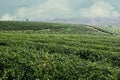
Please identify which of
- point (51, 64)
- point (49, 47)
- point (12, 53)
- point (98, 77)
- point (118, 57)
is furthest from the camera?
point (49, 47)

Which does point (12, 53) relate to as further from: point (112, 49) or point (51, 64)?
point (112, 49)

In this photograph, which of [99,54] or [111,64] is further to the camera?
[99,54]

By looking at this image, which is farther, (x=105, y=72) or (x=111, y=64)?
(x=111, y=64)

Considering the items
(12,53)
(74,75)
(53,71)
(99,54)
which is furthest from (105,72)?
(12,53)

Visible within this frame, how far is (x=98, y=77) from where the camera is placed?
2773 centimetres

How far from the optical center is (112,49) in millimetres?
40781

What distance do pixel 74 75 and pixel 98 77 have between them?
233cm

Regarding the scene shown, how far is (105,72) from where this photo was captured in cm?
2877

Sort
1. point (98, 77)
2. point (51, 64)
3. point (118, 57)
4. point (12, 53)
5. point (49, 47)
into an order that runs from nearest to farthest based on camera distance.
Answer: point (98, 77) < point (51, 64) < point (12, 53) < point (118, 57) < point (49, 47)

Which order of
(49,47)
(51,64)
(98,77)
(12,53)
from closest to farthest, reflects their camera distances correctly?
(98,77) < (51,64) < (12,53) < (49,47)

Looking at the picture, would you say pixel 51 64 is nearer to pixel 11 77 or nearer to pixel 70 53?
pixel 11 77

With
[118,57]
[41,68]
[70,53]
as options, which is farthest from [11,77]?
[118,57]

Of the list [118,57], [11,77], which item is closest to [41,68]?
[11,77]

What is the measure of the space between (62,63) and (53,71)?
1951mm
